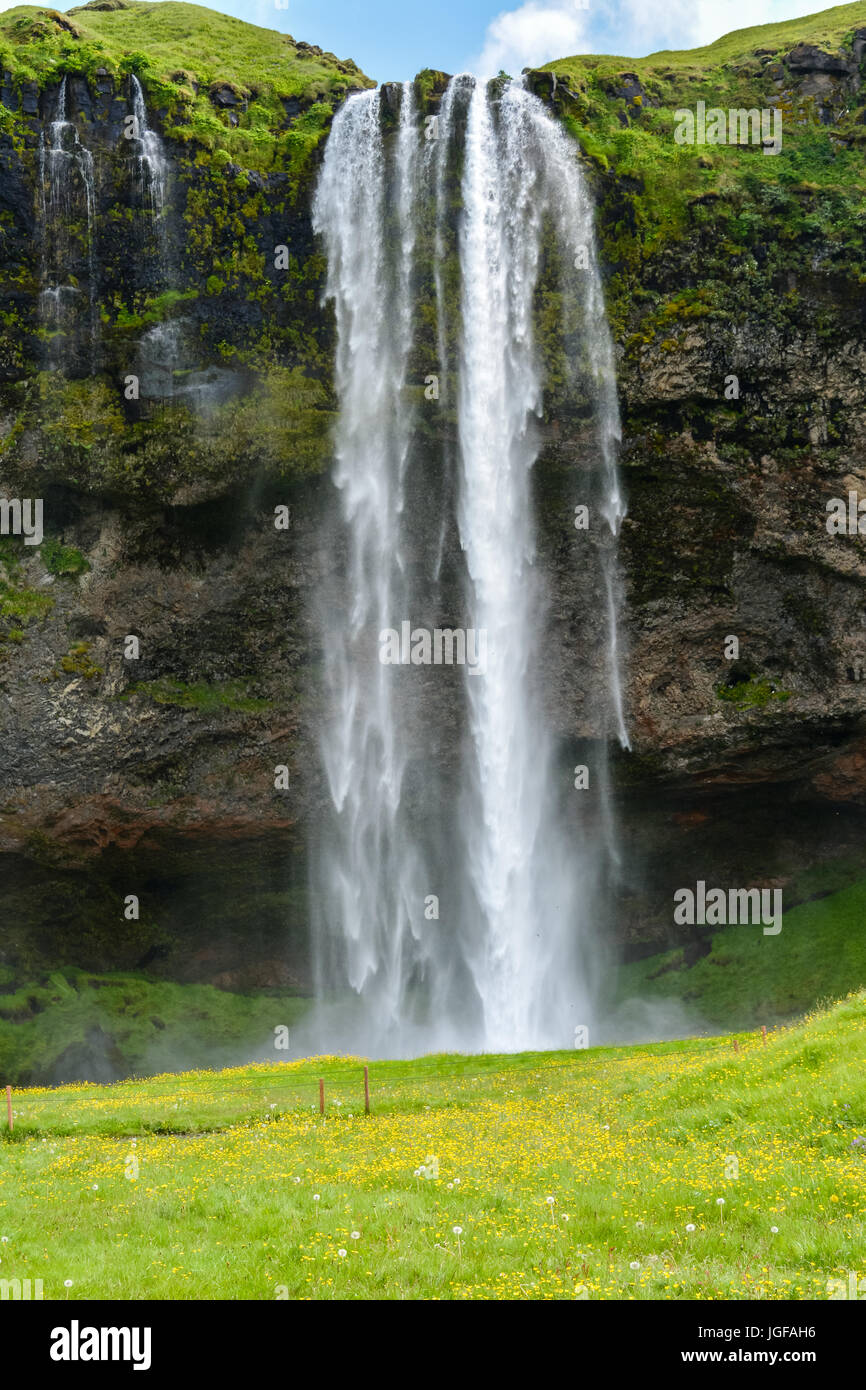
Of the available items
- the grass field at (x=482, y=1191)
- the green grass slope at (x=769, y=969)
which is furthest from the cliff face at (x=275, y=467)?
the grass field at (x=482, y=1191)

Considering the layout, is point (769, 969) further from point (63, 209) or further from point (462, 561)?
point (63, 209)

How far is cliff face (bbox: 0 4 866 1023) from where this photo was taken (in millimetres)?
36031

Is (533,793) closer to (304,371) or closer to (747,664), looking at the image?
(747,664)

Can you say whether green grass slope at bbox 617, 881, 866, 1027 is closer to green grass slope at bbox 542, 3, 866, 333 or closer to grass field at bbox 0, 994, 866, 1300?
grass field at bbox 0, 994, 866, 1300

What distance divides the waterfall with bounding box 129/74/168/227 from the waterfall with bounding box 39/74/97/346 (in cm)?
Result: 174

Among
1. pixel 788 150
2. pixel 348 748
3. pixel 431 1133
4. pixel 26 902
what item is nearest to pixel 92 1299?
pixel 431 1133

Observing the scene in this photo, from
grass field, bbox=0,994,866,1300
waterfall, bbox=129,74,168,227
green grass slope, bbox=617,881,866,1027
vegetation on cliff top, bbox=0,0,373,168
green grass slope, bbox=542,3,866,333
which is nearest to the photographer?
grass field, bbox=0,994,866,1300

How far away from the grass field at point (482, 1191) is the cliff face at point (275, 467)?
18.8 meters

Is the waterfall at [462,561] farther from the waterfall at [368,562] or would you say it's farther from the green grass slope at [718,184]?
the green grass slope at [718,184]

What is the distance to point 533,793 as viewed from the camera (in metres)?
38.4

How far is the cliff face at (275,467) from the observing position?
3603cm

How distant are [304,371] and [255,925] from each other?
2194 centimetres

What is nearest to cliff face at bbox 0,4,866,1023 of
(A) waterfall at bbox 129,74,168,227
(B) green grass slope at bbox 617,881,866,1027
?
(A) waterfall at bbox 129,74,168,227

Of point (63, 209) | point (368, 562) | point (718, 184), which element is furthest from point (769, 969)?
point (63, 209)
